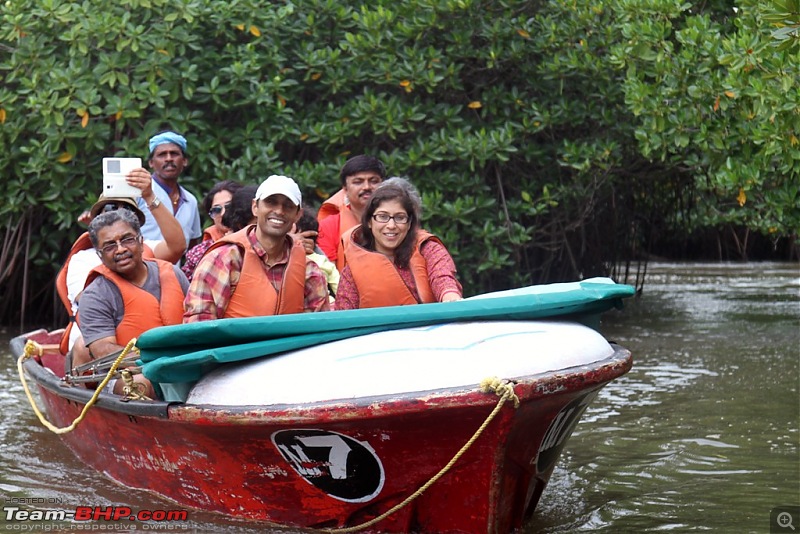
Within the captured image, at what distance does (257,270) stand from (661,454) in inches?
90.8

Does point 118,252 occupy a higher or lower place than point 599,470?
higher

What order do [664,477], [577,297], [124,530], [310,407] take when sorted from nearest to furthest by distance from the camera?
1. [310,407]
2. [577,297]
3. [124,530]
4. [664,477]

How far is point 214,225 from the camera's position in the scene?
19.5 feet

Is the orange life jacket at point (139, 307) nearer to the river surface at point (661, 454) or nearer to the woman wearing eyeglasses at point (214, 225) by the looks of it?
the woman wearing eyeglasses at point (214, 225)

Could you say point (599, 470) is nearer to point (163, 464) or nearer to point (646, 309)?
point (163, 464)

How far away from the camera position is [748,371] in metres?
7.96

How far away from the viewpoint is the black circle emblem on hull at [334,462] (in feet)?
12.5

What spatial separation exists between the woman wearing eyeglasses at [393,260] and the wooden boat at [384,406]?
68 centimetres

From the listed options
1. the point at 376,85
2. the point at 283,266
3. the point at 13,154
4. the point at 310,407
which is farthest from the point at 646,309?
the point at 310,407

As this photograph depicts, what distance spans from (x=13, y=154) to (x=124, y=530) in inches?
233

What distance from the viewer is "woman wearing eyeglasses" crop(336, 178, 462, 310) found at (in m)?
4.76
